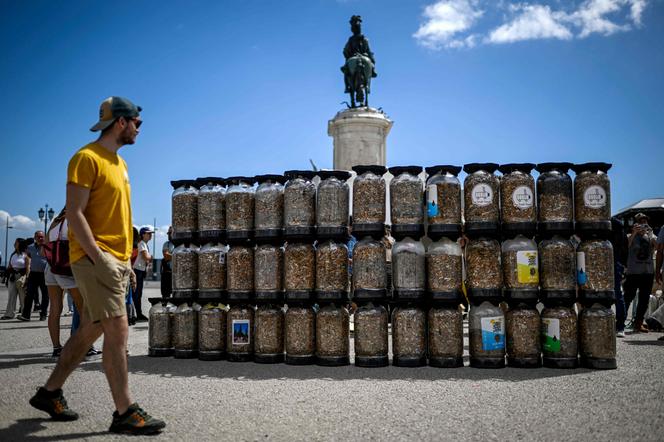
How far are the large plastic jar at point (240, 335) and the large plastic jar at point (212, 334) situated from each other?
143 millimetres

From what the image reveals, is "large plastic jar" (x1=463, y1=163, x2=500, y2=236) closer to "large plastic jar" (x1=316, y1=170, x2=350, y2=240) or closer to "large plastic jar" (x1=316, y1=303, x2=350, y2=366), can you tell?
"large plastic jar" (x1=316, y1=170, x2=350, y2=240)

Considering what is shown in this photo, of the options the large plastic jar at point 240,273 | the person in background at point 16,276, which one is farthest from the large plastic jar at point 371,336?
the person in background at point 16,276

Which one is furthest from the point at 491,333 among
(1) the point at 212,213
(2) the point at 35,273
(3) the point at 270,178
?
(2) the point at 35,273

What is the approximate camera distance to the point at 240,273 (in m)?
5.43

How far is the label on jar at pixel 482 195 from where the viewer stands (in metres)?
5.08

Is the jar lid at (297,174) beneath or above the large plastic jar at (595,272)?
above

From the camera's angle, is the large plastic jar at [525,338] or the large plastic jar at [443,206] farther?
the large plastic jar at [443,206]

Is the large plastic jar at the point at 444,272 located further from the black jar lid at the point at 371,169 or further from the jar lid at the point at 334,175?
the jar lid at the point at 334,175

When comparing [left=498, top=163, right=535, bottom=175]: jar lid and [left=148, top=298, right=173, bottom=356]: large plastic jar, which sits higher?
[left=498, top=163, right=535, bottom=175]: jar lid

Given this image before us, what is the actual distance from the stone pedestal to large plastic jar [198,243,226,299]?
39.4ft

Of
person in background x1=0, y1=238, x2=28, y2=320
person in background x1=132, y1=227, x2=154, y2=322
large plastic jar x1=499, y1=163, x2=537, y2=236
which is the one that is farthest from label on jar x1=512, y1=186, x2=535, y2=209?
person in background x1=0, y1=238, x2=28, y2=320

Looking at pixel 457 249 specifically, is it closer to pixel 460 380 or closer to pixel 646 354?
pixel 460 380

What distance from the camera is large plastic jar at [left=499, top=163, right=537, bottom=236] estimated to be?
502 centimetres

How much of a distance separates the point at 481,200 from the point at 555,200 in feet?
2.20
